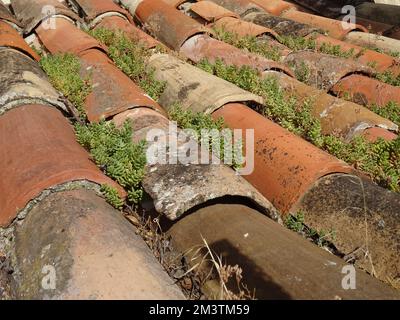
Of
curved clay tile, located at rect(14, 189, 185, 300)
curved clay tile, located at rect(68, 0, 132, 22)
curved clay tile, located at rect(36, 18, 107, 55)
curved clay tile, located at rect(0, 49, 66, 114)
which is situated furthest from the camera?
curved clay tile, located at rect(68, 0, 132, 22)

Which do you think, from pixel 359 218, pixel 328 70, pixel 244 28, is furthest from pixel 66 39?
pixel 359 218

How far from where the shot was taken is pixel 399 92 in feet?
17.2

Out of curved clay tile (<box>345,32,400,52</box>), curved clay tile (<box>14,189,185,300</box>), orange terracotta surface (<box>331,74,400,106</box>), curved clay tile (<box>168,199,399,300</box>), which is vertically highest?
curved clay tile (<box>14,189,185,300</box>)

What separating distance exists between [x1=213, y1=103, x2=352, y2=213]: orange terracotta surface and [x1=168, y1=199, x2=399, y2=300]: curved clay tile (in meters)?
0.54

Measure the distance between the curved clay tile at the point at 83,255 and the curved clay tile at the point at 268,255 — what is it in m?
0.39

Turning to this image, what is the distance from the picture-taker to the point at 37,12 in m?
6.14

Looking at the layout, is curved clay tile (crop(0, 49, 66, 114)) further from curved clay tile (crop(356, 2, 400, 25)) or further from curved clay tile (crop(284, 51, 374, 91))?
curved clay tile (crop(356, 2, 400, 25))

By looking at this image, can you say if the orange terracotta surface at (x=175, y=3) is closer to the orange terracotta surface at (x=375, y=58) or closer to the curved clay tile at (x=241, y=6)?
the curved clay tile at (x=241, y=6)

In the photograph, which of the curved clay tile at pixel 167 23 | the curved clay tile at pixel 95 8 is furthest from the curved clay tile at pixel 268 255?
the curved clay tile at pixel 95 8

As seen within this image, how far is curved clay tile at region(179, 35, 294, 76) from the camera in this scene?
5458mm

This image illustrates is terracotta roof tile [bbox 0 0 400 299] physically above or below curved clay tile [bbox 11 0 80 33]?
below

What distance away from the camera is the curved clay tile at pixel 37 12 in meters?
6.01

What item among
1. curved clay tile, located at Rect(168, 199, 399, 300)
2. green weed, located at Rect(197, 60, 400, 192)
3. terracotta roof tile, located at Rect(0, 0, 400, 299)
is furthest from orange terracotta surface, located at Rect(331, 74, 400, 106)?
curved clay tile, located at Rect(168, 199, 399, 300)
